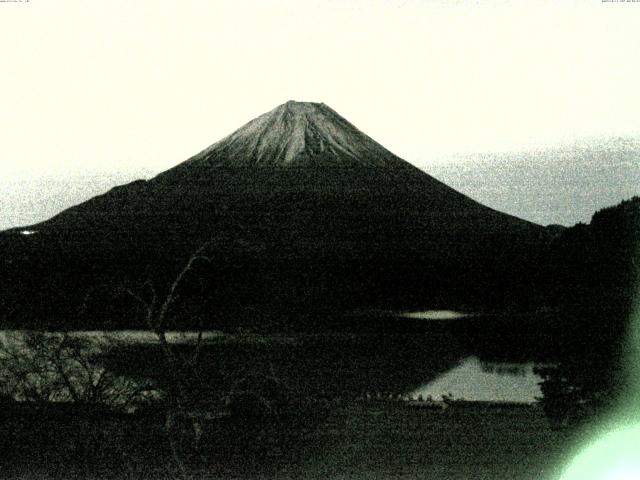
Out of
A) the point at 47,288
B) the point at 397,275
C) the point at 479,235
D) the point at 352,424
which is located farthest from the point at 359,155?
the point at 352,424

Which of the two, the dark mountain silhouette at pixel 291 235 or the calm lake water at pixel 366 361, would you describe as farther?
the dark mountain silhouette at pixel 291 235

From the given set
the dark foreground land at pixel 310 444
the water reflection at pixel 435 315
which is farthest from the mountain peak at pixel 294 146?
the dark foreground land at pixel 310 444

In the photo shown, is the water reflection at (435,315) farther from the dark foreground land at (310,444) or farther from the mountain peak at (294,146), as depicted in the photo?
the mountain peak at (294,146)

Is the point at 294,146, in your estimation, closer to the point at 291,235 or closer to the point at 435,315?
the point at 291,235

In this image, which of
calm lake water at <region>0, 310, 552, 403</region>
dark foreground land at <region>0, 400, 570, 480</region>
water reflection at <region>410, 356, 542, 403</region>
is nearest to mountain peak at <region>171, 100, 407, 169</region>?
calm lake water at <region>0, 310, 552, 403</region>

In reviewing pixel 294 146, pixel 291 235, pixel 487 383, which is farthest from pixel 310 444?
pixel 294 146

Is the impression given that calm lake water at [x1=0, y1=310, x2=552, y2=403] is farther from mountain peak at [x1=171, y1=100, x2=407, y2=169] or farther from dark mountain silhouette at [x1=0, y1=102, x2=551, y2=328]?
mountain peak at [x1=171, y1=100, x2=407, y2=169]

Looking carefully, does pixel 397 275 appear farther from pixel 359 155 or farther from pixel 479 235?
pixel 359 155
